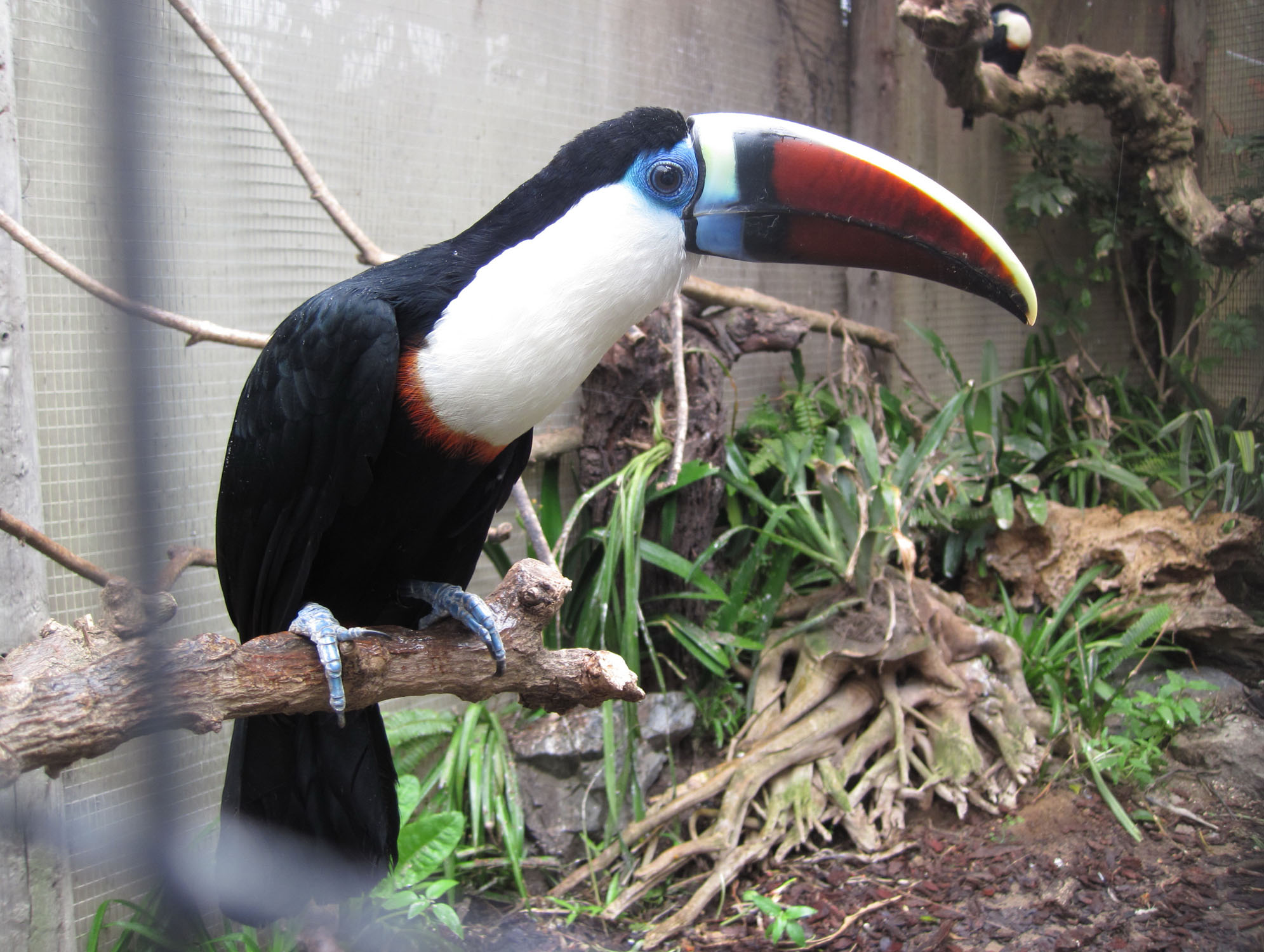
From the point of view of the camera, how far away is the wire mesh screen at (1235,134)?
6.65 ft

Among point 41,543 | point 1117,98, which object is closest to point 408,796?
point 41,543

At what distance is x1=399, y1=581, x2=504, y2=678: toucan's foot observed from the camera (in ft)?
3.93

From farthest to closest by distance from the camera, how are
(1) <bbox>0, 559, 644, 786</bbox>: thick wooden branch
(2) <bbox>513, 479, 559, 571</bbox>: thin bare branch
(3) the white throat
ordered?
1. (2) <bbox>513, 479, 559, 571</bbox>: thin bare branch
2. (3) the white throat
3. (1) <bbox>0, 559, 644, 786</bbox>: thick wooden branch

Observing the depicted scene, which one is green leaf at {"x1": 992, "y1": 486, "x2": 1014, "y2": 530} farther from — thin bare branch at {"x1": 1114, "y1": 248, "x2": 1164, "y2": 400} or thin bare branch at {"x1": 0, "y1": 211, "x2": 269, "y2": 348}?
thin bare branch at {"x1": 0, "y1": 211, "x2": 269, "y2": 348}

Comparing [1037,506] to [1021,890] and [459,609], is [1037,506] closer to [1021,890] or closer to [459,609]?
[1021,890]

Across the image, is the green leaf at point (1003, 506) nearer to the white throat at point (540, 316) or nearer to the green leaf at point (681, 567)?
the green leaf at point (681, 567)

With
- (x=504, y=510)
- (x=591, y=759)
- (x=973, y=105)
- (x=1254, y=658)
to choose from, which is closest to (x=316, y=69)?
(x=504, y=510)

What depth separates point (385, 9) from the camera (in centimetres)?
206

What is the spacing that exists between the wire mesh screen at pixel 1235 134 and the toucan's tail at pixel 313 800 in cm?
221

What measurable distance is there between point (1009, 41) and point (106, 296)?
10.5ft

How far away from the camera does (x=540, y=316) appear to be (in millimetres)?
1190

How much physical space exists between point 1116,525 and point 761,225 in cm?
187

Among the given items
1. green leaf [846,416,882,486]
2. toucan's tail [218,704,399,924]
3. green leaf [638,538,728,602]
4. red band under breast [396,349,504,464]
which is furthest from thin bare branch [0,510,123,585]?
green leaf [846,416,882,486]

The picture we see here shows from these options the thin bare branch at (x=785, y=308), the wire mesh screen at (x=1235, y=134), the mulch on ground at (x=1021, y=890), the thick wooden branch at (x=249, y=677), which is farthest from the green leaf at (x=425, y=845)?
the wire mesh screen at (x=1235, y=134)
